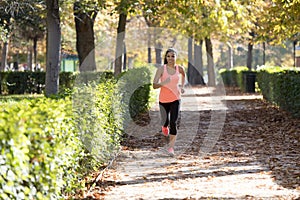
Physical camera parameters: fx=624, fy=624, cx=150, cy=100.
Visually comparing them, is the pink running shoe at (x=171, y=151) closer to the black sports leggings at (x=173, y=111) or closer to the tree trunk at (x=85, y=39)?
the black sports leggings at (x=173, y=111)

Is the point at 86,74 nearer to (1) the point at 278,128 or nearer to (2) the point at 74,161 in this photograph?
(1) the point at 278,128

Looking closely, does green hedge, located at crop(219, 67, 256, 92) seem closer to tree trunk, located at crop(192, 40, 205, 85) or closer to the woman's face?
tree trunk, located at crop(192, 40, 205, 85)

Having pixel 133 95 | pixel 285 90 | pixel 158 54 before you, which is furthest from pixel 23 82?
pixel 158 54

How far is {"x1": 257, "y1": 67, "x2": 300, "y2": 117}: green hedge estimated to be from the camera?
55.8 ft

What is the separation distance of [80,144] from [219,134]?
7697 mm

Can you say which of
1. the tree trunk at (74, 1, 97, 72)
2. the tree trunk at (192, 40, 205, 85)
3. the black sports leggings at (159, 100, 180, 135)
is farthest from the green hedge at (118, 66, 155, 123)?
the tree trunk at (192, 40, 205, 85)

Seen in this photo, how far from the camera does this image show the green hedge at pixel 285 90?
17016 millimetres

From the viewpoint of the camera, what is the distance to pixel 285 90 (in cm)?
1884

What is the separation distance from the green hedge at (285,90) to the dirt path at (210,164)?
0.52 metres

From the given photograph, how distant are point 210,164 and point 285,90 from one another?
353 inches

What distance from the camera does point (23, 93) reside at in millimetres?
34719

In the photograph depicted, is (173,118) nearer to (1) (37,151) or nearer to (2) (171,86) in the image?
(2) (171,86)

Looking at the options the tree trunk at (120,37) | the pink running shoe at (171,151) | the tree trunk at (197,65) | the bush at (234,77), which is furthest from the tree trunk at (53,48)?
the tree trunk at (197,65)

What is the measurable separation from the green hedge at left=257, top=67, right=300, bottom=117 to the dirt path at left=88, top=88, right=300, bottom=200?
52cm
